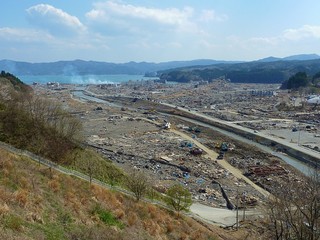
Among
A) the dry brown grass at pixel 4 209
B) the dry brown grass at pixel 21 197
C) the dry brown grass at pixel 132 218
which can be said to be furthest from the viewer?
the dry brown grass at pixel 132 218

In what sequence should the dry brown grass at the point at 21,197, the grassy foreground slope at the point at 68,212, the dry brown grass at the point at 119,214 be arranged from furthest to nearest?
the dry brown grass at the point at 119,214, the dry brown grass at the point at 21,197, the grassy foreground slope at the point at 68,212

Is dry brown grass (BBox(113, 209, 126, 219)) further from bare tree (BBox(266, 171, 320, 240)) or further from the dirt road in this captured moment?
the dirt road

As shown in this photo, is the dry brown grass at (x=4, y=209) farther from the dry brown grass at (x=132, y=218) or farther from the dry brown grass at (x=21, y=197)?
the dry brown grass at (x=132, y=218)

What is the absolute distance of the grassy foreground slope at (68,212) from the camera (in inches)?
415

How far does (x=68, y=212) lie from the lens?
13.0m

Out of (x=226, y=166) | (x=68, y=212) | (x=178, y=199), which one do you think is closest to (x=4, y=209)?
(x=68, y=212)

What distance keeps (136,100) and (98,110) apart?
2853cm

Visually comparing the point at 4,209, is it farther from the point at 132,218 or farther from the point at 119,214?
the point at 132,218

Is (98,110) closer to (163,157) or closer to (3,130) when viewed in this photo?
(163,157)

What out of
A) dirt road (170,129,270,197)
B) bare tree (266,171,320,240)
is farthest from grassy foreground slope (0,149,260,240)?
dirt road (170,129,270,197)

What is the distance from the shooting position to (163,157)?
46219mm

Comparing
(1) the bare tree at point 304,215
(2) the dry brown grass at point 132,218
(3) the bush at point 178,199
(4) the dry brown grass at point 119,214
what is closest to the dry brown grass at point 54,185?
(4) the dry brown grass at point 119,214

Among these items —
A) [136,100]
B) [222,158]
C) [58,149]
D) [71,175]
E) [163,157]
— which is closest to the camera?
[71,175]

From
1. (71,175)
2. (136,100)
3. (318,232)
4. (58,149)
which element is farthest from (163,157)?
(136,100)
